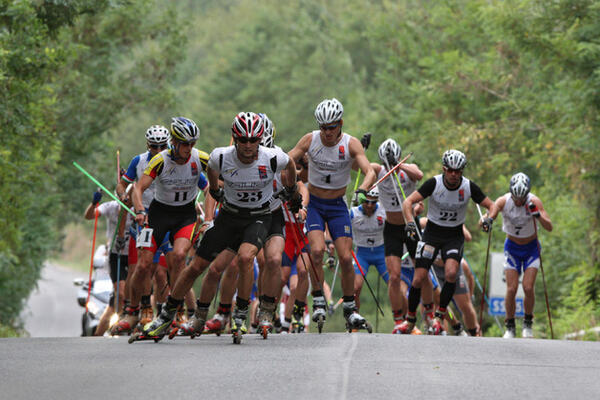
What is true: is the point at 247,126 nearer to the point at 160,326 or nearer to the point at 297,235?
the point at 160,326

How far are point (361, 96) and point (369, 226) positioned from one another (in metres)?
37.1

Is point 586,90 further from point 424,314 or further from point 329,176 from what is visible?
point 329,176

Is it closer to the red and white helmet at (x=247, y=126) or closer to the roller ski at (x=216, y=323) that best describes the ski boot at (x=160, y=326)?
the roller ski at (x=216, y=323)

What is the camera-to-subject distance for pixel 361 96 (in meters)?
54.7

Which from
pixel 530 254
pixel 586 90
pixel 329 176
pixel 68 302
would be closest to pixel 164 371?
pixel 329 176

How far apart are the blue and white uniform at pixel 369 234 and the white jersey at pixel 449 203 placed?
293 cm

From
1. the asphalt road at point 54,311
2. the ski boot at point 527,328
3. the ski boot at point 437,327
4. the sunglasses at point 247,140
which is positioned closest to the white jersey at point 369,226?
the ski boot at point 437,327

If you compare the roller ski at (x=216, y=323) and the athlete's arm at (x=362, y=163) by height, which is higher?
the athlete's arm at (x=362, y=163)

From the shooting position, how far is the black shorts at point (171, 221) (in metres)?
13.0

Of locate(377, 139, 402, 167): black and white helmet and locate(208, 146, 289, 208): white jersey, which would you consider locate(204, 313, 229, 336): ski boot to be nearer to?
Answer: locate(208, 146, 289, 208): white jersey

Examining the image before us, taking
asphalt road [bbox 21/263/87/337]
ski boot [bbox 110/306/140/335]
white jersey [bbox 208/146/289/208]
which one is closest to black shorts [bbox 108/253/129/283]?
ski boot [bbox 110/306/140/335]

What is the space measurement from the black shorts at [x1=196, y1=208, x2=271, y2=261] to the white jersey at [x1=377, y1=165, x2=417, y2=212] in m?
4.88

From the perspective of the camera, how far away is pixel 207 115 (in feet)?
224

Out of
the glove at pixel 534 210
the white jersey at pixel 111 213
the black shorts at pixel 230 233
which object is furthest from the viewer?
the white jersey at pixel 111 213
